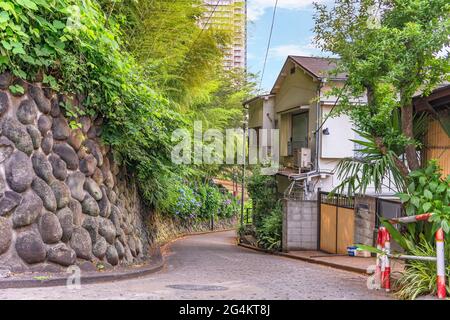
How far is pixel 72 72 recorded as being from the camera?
316 inches

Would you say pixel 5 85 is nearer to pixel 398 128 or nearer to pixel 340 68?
pixel 340 68

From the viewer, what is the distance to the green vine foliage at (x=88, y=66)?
23.3 ft

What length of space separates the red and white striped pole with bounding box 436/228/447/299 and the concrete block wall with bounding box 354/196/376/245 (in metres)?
6.41

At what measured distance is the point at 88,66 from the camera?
341 inches

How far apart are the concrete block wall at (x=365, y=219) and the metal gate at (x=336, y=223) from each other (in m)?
0.32

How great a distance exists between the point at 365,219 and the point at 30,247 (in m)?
8.66

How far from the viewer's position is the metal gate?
13.9 metres

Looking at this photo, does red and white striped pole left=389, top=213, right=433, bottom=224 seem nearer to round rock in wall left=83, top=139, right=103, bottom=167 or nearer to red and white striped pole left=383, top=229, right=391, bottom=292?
red and white striped pole left=383, top=229, right=391, bottom=292

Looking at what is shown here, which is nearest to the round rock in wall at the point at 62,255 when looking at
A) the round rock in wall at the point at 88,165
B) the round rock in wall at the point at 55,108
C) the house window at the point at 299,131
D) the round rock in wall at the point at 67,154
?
the round rock in wall at the point at 67,154

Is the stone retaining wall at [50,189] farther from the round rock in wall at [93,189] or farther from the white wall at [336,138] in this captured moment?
the white wall at [336,138]

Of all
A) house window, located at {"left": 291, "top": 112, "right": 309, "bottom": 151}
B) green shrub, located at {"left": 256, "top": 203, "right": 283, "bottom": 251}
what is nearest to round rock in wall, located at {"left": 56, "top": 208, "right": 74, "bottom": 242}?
green shrub, located at {"left": 256, "top": 203, "right": 283, "bottom": 251}

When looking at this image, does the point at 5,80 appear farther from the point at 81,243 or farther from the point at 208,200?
the point at 208,200

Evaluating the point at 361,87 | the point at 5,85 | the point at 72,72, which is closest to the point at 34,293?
the point at 5,85

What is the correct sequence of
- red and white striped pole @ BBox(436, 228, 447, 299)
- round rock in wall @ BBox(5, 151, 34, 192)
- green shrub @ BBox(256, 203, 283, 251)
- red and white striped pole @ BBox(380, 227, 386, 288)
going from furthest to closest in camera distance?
green shrub @ BBox(256, 203, 283, 251)
round rock in wall @ BBox(5, 151, 34, 192)
red and white striped pole @ BBox(380, 227, 386, 288)
red and white striped pole @ BBox(436, 228, 447, 299)
